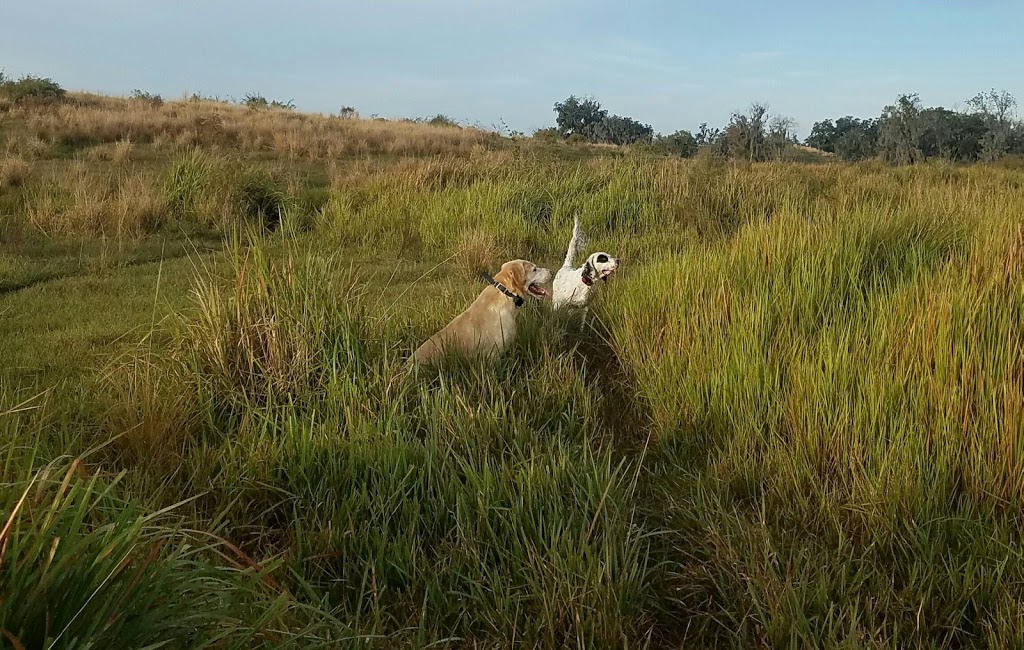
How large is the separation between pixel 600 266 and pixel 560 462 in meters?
3.43

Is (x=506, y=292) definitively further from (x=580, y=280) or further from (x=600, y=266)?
(x=600, y=266)

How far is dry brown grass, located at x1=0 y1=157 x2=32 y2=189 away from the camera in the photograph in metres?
10.3

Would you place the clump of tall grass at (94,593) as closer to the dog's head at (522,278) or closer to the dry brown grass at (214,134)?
the dog's head at (522,278)

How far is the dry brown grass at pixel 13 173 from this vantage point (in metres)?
10.3

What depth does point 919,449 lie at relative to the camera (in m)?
2.66

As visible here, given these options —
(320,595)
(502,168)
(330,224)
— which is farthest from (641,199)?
(320,595)

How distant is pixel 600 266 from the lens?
6.00 metres

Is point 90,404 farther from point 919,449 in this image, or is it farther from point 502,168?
point 502,168

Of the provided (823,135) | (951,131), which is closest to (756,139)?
(951,131)

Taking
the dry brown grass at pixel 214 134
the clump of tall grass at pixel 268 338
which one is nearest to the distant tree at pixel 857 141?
the dry brown grass at pixel 214 134

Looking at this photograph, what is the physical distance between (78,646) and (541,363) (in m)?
3.06

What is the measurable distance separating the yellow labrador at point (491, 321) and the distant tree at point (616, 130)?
94.7 feet

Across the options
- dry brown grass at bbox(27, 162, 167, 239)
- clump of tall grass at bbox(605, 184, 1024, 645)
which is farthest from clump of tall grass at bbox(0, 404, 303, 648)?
dry brown grass at bbox(27, 162, 167, 239)

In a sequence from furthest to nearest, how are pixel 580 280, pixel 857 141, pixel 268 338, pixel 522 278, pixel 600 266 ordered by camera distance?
pixel 857 141, pixel 600 266, pixel 580 280, pixel 522 278, pixel 268 338
